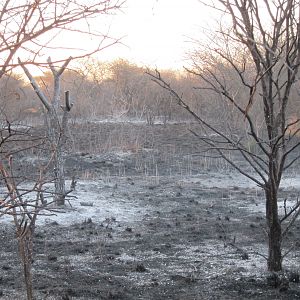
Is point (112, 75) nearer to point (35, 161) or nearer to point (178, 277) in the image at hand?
point (35, 161)

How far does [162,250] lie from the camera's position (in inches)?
305

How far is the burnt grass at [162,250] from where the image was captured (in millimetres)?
5723

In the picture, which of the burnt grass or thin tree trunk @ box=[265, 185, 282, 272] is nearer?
thin tree trunk @ box=[265, 185, 282, 272]

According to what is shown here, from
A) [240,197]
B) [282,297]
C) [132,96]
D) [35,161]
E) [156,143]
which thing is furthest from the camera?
[132,96]

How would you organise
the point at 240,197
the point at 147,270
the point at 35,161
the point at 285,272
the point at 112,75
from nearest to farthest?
the point at 285,272, the point at 147,270, the point at 240,197, the point at 35,161, the point at 112,75

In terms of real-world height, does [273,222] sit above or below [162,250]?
above

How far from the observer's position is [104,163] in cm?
1872

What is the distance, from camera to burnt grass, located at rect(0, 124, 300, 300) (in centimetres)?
572

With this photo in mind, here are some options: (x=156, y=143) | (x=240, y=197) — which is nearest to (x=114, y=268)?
(x=240, y=197)

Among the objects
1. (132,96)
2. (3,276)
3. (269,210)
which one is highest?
(132,96)

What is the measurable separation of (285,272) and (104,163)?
13056 mm

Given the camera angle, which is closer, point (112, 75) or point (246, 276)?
point (246, 276)

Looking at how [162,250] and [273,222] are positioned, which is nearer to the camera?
[273,222]

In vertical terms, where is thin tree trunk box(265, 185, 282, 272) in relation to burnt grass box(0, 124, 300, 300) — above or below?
above
